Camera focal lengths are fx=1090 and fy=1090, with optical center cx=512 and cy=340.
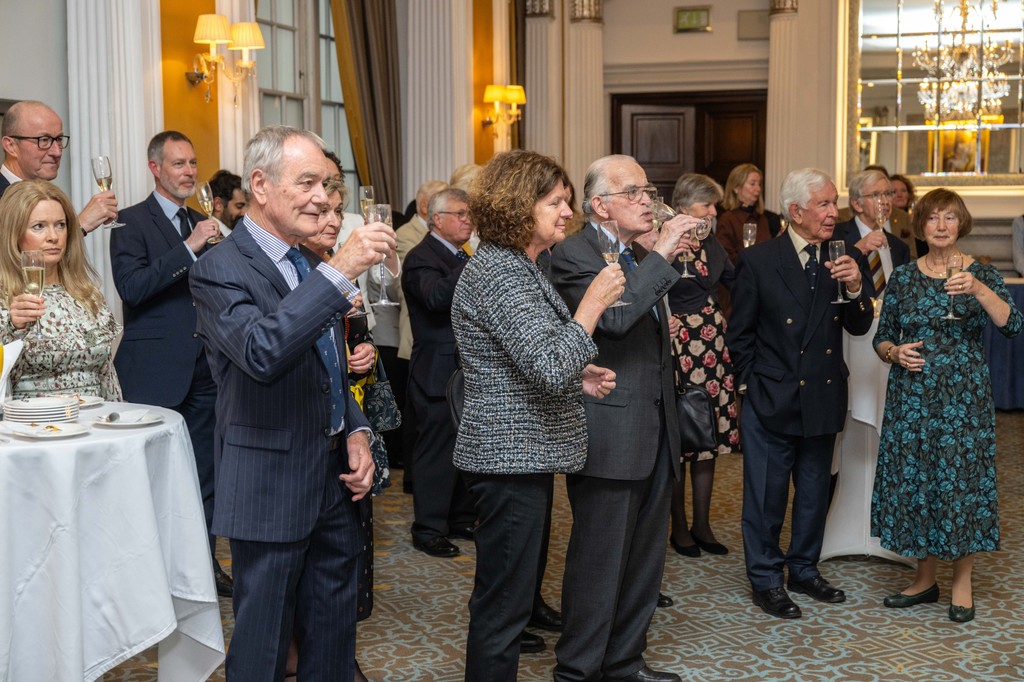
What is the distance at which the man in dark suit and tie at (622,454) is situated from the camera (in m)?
3.37

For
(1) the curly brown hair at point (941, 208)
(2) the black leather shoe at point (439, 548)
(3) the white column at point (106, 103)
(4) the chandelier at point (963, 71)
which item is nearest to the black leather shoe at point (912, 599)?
(1) the curly brown hair at point (941, 208)

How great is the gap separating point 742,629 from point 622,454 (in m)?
1.35

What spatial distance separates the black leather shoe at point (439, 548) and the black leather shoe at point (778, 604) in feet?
4.94

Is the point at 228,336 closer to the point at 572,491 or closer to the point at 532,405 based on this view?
Result: the point at 532,405

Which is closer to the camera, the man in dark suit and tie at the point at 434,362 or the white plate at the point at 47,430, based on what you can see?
the white plate at the point at 47,430

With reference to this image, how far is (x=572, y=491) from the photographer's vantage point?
3525 mm

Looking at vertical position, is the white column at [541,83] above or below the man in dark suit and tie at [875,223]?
above

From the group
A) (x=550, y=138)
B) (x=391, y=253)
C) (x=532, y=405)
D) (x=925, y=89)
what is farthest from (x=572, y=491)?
(x=925, y=89)

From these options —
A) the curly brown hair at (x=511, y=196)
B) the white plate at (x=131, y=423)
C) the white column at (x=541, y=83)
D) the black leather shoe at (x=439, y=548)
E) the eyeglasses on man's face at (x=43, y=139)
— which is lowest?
the black leather shoe at (x=439, y=548)

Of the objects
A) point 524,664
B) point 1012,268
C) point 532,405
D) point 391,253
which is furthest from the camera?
point 1012,268

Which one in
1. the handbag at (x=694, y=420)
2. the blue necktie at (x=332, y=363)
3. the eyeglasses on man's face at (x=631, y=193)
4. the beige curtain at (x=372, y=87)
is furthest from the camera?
the beige curtain at (x=372, y=87)

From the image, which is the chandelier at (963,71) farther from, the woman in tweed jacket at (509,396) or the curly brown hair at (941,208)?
the woman in tweed jacket at (509,396)

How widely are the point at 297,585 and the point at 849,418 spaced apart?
3235 millimetres

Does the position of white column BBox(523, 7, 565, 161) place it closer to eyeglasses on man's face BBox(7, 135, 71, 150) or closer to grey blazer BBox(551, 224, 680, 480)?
eyeglasses on man's face BBox(7, 135, 71, 150)
